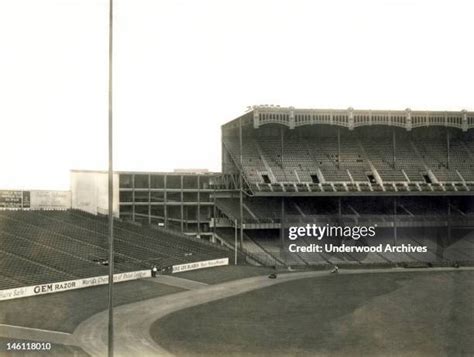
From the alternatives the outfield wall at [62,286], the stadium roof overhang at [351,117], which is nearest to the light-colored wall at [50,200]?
the outfield wall at [62,286]

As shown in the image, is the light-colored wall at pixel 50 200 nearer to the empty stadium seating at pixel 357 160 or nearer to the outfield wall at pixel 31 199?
the outfield wall at pixel 31 199

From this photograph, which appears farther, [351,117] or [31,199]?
[351,117]

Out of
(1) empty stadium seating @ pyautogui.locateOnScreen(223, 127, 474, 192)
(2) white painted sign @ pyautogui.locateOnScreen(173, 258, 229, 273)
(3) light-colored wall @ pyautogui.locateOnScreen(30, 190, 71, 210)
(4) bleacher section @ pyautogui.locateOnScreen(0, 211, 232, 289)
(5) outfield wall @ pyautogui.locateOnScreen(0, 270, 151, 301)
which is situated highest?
(1) empty stadium seating @ pyautogui.locateOnScreen(223, 127, 474, 192)

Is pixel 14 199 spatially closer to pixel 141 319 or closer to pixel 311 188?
pixel 141 319

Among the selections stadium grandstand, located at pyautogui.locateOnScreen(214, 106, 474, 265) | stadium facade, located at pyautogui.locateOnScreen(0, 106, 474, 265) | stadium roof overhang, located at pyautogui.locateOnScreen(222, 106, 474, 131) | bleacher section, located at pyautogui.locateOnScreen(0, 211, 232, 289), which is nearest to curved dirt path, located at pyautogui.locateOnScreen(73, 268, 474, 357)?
bleacher section, located at pyautogui.locateOnScreen(0, 211, 232, 289)

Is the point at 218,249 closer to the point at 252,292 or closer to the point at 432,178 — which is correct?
the point at 252,292

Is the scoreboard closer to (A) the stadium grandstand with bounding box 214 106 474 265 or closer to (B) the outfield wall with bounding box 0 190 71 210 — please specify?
(B) the outfield wall with bounding box 0 190 71 210

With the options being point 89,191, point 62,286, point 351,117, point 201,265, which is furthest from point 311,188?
point 62,286
